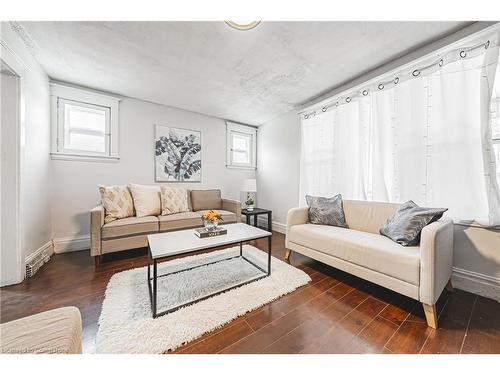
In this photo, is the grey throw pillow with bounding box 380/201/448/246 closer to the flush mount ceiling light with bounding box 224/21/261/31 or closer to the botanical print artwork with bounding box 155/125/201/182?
the flush mount ceiling light with bounding box 224/21/261/31

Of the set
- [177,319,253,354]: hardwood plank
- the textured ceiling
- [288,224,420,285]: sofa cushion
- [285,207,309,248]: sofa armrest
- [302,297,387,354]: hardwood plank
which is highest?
the textured ceiling

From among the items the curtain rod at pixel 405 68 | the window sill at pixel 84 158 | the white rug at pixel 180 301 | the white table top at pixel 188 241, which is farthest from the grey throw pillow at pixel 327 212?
the window sill at pixel 84 158

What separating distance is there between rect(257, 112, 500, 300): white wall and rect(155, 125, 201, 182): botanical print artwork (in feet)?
4.89

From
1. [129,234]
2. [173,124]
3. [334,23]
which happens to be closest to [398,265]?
[334,23]

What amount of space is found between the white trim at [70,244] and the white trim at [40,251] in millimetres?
60

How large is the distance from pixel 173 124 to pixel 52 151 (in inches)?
66.7

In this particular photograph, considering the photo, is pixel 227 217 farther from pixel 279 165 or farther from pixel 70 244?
pixel 70 244

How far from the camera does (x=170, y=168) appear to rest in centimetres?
341

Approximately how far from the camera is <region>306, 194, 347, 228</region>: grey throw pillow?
2.30 m

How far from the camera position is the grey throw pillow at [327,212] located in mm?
2303

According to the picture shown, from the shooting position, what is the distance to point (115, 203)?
244cm

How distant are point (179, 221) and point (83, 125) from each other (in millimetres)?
2010

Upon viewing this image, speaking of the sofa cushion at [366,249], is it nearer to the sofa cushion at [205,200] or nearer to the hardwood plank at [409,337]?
the hardwood plank at [409,337]

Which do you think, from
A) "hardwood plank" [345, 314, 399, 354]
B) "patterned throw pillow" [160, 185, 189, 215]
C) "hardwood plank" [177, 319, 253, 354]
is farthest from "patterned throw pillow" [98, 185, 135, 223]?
"hardwood plank" [345, 314, 399, 354]
